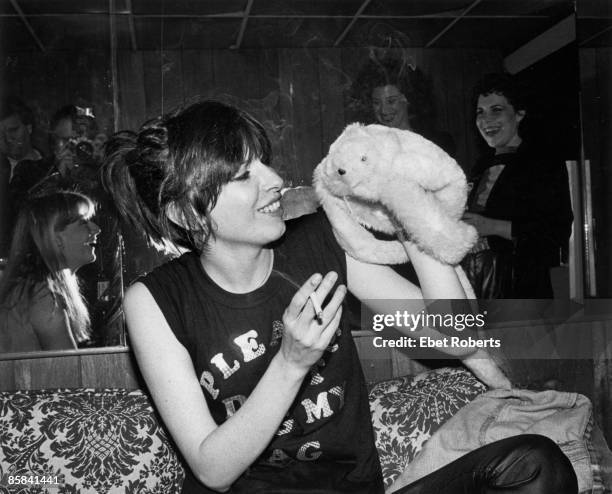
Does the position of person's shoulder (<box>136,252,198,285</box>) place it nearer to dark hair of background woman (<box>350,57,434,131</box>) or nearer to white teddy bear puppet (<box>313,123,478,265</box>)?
white teddy bear puppet (<box>313,123,478,265</box>)

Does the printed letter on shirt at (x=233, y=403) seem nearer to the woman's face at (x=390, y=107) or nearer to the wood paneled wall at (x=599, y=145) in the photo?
the woman's face at (x=390, y=107)

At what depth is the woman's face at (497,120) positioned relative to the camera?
1040 mm

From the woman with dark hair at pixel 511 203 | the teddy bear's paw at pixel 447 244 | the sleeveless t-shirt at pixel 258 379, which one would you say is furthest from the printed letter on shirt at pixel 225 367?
the woman with dark hair at pixel 511 203

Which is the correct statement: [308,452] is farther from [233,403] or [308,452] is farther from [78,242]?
[78,242]

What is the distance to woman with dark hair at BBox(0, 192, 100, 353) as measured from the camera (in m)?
1.05

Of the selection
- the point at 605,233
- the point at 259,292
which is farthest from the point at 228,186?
the point at 605,233

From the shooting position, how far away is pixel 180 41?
1014 mm

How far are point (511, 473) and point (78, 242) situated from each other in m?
0.78

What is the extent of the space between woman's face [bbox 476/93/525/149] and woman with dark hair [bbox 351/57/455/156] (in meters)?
0.07

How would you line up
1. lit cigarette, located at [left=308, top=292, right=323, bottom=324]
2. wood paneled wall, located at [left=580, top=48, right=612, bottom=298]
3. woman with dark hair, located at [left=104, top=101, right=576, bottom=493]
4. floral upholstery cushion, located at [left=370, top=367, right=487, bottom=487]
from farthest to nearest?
wood paneled wall, located at [left=580, top=48, right=612, bottom=298], floral upholstery cushion, located at [left=370, top=367, right=487, bottom=487], woman with dark hair, located at [left=104, top=101, right=576, bottom=493], lit cigarette, located at [left=308, top=292, right=323, bottom=324]

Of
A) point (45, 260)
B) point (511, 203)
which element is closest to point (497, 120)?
point (511, 203)

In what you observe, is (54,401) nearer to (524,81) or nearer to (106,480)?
(106,480)

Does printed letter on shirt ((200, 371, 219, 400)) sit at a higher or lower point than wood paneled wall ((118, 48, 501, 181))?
lower

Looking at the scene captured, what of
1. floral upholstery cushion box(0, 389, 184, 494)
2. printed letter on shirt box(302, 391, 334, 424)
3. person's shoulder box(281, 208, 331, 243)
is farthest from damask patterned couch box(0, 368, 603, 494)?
person's shoulder box(281, 208, 331, 243)
